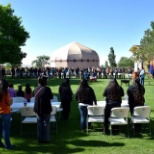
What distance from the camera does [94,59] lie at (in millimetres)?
77875

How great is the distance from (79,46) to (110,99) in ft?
234

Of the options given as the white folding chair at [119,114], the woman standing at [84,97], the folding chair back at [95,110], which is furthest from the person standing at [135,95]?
the woman standing at [84,97]

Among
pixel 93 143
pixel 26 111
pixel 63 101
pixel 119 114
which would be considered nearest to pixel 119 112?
pixel 119 114

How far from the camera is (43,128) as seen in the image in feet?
22.5

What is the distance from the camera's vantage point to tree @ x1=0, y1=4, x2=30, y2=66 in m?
36.3

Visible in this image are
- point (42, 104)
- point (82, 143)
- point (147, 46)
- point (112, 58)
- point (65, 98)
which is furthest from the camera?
point (112, 58)

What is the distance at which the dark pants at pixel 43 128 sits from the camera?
22.3ft

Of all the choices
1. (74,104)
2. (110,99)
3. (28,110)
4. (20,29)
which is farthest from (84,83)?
(20,29)

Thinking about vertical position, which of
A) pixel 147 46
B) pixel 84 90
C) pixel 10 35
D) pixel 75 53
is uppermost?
pixel 75 53

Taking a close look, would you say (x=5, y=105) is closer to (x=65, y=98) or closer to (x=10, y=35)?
(x=65, y=98)

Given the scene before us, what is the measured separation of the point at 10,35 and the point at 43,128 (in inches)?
1381

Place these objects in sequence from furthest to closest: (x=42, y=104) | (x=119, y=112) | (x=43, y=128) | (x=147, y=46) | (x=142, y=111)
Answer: (x=147, y=46)
(x=142, y=111)
(x=119, y=112)
(x=43, y=128)
(x=42, y=104)

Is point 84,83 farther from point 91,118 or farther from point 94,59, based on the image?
point 94,59

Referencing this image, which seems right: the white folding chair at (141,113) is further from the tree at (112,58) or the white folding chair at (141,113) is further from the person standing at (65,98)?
the tree at (112,58)
